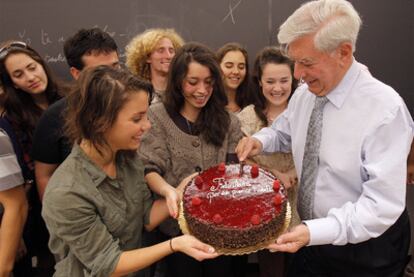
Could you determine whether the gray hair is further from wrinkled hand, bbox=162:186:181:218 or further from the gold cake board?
wrinkled hand, bbox=162:186:181:218

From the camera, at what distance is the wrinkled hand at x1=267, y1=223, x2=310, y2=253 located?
1.36 meters

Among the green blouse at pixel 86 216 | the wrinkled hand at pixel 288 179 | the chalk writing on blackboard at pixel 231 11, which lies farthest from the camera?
the chalk writing on blackboard at pixel 231 11

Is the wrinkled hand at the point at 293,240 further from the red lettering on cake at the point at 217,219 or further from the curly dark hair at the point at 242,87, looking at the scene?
the curly dark hair at the point at 242,87

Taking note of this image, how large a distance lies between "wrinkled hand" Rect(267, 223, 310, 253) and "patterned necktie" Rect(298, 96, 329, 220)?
0.25 metres

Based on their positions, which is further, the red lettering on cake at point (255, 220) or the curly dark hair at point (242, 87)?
the curly dark hair at point (242, 87)

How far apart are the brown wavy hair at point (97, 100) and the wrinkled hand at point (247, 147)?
69 cm

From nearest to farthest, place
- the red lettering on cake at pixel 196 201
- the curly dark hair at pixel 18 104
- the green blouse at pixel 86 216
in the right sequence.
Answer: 1. the green blouse at pixel 86 216
2. the red lettering on cake at pixel 196 201
3. the curly dark hair at pixel 18 104

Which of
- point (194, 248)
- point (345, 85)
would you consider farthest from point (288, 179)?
point (194, 248)

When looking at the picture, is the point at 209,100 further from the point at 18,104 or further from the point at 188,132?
the point at 18,104

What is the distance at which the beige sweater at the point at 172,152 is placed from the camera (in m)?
1.91

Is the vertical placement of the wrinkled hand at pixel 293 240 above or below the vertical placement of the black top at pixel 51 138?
below

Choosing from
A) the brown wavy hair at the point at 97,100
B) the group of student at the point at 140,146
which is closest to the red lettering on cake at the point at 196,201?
the group of student at the point at 140,146

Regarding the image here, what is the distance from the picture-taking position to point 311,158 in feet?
5.24

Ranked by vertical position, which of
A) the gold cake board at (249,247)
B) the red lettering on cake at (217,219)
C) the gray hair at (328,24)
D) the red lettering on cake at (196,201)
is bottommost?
the gold cake board at (249,247)
